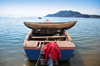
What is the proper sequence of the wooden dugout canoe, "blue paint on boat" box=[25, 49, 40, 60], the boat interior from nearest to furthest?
"blue paint on boat" box=[25, 49, 40, 60]
the boat interior
the wooden dugout canoe

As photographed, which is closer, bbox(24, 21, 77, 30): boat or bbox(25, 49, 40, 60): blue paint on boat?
bbox(25, 49, 40, 60): blue paint on boat

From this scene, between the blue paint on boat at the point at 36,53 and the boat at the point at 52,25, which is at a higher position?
the boat at the point at 52,25

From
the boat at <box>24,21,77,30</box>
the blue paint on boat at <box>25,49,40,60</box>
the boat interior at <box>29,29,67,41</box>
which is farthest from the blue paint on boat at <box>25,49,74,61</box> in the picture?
the boat at <box>24,21,77,30</box>

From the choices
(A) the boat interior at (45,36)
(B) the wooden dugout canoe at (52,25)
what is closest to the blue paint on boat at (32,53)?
(A) the boat interior at (45,36)

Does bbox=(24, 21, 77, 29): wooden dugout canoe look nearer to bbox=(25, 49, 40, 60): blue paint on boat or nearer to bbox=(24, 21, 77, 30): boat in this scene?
bbox=(24, 21, 77, 30): boat

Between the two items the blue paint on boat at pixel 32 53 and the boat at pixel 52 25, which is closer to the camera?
the blue paint on boat at pixel 32 53

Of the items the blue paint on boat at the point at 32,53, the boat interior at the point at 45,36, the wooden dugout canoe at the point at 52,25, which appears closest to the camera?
the blue paint on boat at the point at 32,53

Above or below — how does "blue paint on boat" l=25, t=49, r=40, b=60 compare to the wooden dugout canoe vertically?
below

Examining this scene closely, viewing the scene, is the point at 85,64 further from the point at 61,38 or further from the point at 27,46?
the point at 27,46

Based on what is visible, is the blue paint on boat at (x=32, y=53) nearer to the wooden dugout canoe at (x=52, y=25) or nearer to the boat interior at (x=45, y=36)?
the boat interior at (x=45, y=36)

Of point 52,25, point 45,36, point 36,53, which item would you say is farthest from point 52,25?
point 36,53

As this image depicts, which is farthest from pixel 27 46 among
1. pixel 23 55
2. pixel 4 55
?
pixel 4 55

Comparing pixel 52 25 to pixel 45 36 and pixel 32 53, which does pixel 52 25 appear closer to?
pixel 45 36

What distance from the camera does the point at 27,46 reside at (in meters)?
4.57
